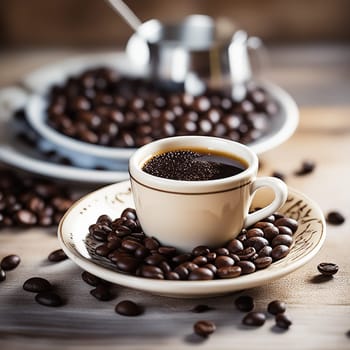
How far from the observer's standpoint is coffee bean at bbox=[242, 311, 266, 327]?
0.98m

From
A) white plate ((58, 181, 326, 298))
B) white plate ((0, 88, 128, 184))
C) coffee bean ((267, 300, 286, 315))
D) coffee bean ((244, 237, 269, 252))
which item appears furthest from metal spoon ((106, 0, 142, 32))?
coffee bean ((267, 300, 286, 315))

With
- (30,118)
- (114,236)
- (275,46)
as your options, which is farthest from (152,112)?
(275,46)

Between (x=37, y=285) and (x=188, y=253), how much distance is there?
0.24 meters

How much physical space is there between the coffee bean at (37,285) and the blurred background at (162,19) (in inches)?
55.7

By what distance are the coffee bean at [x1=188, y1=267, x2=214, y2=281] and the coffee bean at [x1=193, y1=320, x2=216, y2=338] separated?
6 cm

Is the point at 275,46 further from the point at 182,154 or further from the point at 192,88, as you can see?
the point at 182,154

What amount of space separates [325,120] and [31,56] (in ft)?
3.62

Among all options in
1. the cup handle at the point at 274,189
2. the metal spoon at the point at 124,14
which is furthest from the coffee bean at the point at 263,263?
the metal spoon at the point at 124,14

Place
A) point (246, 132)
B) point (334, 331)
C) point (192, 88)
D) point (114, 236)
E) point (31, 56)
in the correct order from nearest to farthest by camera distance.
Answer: point (334, 331) < point (114, 236) < point (246, 132) < point (192, 88) < point (31, 56)

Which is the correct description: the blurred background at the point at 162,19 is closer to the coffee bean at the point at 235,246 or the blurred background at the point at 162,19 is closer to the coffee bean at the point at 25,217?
the coffee bean at the point at 25,217

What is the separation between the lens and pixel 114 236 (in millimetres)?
1093

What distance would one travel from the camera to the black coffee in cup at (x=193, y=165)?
106 centimetres

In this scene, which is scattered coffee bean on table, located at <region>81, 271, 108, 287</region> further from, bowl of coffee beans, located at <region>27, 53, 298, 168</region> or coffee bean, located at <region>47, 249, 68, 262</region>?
bowl of coffee beans, located at <region>27, 53, 298, 168</region>

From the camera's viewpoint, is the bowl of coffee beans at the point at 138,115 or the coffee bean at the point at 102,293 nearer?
the coffee bean at the point at 102,293
